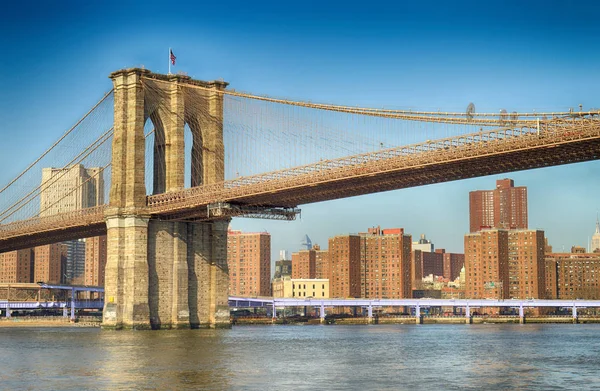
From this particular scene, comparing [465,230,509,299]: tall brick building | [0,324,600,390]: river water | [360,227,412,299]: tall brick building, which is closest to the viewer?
[0,324,600,390]: river water

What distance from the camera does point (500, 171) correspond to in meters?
60.4

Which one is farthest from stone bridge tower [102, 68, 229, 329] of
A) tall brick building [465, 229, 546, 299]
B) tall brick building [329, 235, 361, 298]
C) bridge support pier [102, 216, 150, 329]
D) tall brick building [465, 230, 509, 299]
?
tall brick building [329, 235, 361, 298]

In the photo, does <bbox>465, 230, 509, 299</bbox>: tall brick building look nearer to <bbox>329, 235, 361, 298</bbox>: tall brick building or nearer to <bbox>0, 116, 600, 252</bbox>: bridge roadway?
<bbox>329, 235, 361, 298</bbox>: tall brick building

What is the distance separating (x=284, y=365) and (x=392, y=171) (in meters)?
18.4

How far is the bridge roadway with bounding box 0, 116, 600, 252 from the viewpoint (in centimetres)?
5341

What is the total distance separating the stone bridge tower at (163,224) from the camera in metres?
76.9

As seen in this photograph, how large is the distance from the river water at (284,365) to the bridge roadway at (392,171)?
1026cm

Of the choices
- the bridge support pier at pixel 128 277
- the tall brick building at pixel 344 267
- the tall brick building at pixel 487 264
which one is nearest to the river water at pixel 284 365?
the bridge support pier at pixel 128 277

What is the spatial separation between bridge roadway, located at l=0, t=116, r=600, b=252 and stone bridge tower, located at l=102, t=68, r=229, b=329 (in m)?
2.08

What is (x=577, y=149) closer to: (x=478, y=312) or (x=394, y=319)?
(x=394, y=319)

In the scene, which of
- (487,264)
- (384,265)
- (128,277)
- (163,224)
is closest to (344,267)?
(384,265)

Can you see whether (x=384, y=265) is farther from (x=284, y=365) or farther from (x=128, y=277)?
(x=284, y=365)

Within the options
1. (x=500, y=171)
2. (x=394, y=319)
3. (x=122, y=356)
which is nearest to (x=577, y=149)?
(x=500, y=171)

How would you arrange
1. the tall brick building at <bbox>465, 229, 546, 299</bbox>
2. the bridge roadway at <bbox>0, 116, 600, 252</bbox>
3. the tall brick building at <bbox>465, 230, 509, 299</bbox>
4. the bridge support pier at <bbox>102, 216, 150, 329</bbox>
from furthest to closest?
1. the tall brick building at <bbox>465, 230, 509, 299</bbox>
2. the tall brick building at <bbox>465, 229, 546, 299</bbox>
3. the bridge support pier at <bbox>102, 216, 150, 329</bbox>
4. the bridge roadway at <bbox>0, 116, 600, 252</bbox>
